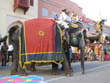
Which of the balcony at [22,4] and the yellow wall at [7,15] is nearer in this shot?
the yellow wall at [7,15]

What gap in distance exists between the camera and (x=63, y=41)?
789 centimetres

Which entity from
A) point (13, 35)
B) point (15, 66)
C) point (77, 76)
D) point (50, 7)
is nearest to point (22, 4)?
point (50, 7)

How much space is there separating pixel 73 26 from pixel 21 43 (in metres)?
2.43

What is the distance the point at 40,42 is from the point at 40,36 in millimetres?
251

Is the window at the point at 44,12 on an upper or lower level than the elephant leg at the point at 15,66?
upper

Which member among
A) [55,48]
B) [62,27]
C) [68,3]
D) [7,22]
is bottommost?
[55,48]

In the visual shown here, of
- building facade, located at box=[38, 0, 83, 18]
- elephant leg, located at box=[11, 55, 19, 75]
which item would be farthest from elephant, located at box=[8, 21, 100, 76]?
building facade, located at box=[38, 0, 83, 18]

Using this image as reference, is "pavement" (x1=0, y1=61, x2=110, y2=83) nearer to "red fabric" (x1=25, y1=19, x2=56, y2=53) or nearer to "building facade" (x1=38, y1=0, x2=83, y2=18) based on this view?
"red fabric" (x1=25, y1=19, x2=56, y2=53)

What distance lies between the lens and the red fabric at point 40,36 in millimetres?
7480

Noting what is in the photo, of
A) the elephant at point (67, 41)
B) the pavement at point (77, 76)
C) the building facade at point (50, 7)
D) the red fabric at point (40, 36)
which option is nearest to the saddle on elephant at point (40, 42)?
the red fabric at point (40, 36)

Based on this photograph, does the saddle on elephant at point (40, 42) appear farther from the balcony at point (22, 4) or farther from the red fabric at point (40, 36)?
the balcony at point (22, 4)

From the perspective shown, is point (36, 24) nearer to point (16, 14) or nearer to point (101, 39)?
point (101, 39)

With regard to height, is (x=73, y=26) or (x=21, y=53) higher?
(x=73, y=26)

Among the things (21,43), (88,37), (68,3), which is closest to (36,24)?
(21,43)
